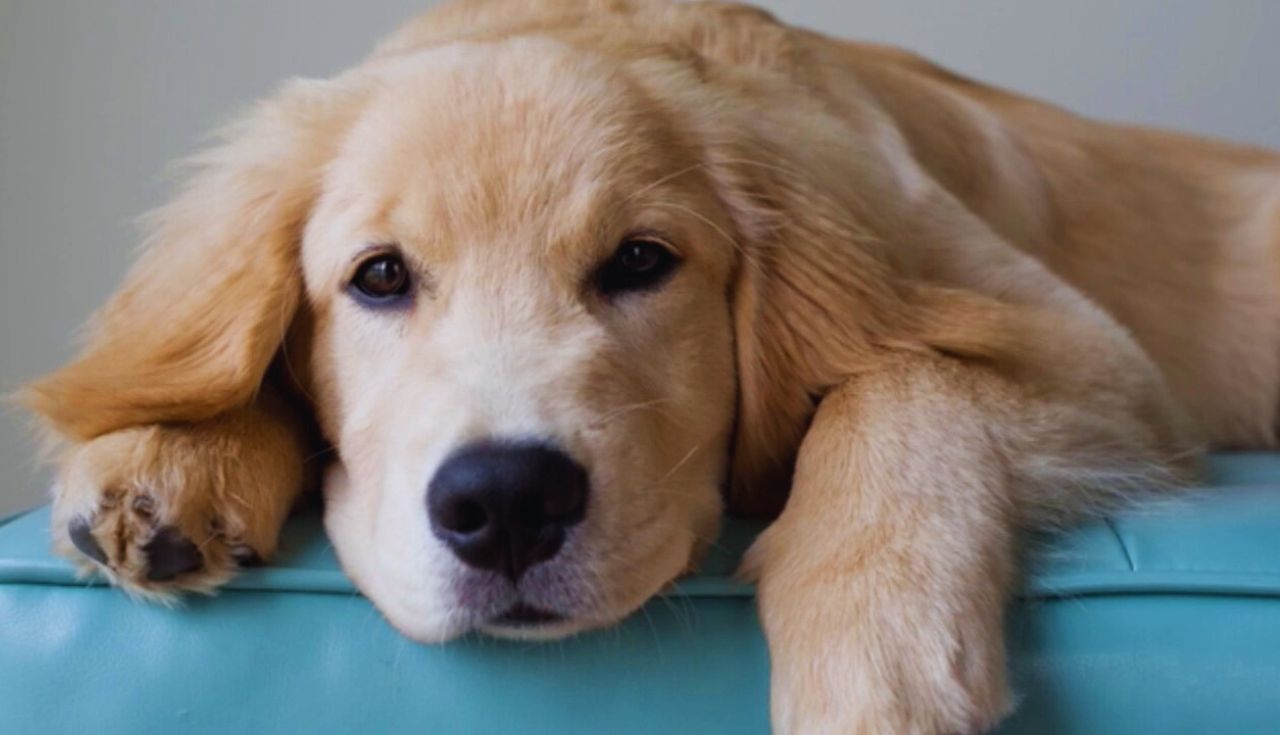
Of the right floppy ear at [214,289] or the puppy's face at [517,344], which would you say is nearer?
the puppy's face at [517,344]

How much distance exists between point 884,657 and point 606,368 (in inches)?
15.7

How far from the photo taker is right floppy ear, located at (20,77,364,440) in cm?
147

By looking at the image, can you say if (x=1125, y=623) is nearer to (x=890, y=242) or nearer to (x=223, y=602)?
(x=890, y=242)

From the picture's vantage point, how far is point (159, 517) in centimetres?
130

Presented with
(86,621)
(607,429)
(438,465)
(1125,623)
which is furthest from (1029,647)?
(86,621)

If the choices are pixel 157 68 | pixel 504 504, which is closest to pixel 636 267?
pixel 504 504

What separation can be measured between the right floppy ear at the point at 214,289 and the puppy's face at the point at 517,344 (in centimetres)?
4

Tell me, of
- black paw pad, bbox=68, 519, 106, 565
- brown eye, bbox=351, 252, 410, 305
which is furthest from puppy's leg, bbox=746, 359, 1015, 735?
black paw pad, bbox=68, 519, 106, 565

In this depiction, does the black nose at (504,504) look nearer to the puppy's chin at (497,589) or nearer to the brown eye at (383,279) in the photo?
the puppy's chin at (497,589)

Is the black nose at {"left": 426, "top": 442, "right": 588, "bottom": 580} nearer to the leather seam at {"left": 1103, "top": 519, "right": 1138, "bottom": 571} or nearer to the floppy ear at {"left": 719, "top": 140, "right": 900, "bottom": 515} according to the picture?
the floppy ear at {"left": 719, "top": 140, "right": 900, "bottom": 515}

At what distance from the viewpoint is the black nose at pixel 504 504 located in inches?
45.6

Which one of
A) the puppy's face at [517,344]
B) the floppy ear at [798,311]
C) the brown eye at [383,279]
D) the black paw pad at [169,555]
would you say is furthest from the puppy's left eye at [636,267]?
the black paw pad at [169,555]

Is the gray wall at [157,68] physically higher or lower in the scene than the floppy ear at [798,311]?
lower

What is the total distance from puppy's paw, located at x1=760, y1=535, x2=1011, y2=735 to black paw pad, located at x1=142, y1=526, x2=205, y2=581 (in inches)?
21.3
